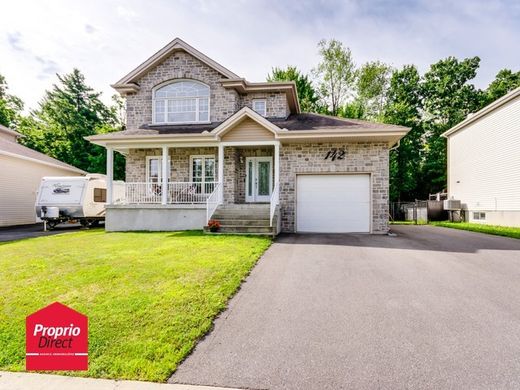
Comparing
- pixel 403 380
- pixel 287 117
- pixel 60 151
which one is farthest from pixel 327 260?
pixel 60 151

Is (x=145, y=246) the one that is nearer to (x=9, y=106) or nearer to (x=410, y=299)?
(x=410, y=299)

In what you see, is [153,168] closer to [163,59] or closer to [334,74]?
[163,59]

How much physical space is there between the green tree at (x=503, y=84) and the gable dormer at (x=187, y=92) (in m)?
23.5

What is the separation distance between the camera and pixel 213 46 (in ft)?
54.4

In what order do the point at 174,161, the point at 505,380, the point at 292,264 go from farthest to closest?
the point at 174,161 < the point at 292,264 < the point at 505,380

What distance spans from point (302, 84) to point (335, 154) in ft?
68.4

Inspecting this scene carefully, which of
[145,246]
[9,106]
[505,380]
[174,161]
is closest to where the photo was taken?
[505,380]

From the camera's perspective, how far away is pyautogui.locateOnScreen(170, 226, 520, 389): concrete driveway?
294cm

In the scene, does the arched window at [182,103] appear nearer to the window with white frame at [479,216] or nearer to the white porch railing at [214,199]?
the white porch railing at [214,199]

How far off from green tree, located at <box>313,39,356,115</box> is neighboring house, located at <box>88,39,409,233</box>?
16583 millimetres

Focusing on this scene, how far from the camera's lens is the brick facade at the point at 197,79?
15062mm

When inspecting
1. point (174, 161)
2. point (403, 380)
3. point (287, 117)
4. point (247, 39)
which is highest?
point (247, 39)

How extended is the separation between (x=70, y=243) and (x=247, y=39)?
1031 cm

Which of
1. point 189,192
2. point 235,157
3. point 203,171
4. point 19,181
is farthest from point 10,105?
point 235,157
